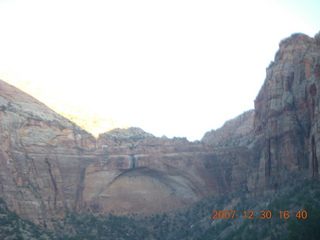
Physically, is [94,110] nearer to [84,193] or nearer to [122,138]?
[122,138]

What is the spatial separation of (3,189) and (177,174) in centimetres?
2448

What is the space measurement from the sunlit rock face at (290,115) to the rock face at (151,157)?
0.11 m

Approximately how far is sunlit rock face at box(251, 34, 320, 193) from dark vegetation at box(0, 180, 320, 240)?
304 cm

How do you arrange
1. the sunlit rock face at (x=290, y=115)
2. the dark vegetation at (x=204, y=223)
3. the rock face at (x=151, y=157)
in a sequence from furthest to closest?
the rock face at (x=151, y=157) → the sunlit rock face at (x=290, y=115) → the dark vegetation at (x=204, y=223)

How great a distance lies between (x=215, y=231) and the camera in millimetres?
68000

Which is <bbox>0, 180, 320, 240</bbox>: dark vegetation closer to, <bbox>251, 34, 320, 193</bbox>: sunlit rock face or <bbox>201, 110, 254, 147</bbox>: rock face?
<bbox>251, 34, 320, 193</bbox>: sunlit rock face
